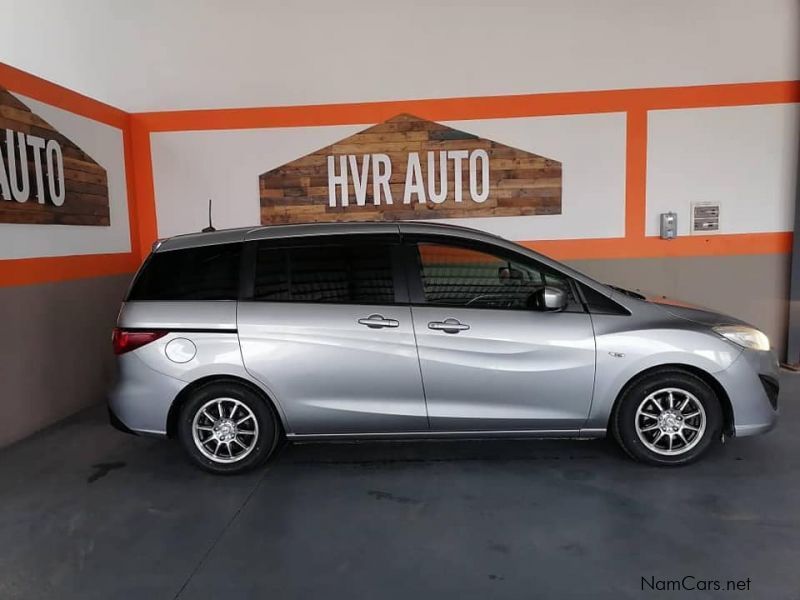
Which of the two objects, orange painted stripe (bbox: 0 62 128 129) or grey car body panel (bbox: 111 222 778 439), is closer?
grey car body panel (bbox: 111 222 778 439)

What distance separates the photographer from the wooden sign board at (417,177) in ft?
20.7

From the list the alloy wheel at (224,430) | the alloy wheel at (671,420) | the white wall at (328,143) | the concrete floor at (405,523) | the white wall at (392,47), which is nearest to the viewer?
the concrete floor at (405,523)

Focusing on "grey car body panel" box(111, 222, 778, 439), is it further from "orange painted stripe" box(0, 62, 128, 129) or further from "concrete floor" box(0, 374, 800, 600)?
"orange painted stripe" box(0, 62, 128, 129)

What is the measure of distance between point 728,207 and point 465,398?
4.43 m

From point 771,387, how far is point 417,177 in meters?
3.93

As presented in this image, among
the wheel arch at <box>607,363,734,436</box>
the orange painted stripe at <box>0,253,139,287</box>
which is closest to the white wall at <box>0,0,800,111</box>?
the orange painted stripe at <box>0,253,139,287</box>

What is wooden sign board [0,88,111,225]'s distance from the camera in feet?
15.0

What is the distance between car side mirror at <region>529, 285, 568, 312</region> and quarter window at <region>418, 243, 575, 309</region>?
5 cm

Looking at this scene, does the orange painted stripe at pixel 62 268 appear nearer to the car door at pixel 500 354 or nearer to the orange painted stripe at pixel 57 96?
the orange painted stripe at pixel 57 96

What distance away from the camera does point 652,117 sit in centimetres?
620

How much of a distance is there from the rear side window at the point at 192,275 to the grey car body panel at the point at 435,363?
9 centimetres

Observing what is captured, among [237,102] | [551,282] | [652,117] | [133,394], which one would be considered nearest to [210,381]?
[133,394]

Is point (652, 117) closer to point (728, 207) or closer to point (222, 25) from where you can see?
point (728, 207)

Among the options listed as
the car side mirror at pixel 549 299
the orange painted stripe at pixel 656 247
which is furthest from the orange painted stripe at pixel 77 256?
the orange painted stripe at pixel 656 247
